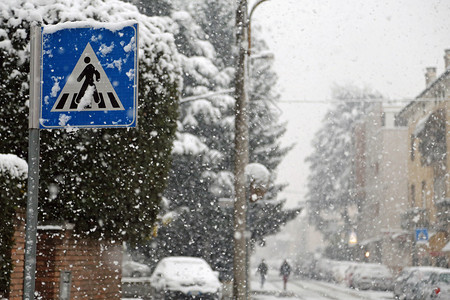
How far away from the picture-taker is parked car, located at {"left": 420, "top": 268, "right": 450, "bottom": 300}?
21.8m

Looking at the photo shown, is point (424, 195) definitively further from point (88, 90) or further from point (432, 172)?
point (88, 90)

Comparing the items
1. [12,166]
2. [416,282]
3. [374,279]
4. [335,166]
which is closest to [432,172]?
[374,279]

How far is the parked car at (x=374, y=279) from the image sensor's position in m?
33.7

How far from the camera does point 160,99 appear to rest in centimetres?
1035

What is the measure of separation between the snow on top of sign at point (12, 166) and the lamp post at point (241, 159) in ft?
25.0

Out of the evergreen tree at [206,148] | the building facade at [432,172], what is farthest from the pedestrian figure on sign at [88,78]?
the building facade at [432,172]

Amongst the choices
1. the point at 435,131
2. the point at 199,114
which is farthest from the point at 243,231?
the point at 435,131

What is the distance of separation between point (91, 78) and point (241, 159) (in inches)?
409

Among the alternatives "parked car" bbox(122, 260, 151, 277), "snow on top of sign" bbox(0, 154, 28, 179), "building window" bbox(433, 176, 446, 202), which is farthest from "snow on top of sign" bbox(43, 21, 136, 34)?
"building window" bbox(433, 176, 446, 202)

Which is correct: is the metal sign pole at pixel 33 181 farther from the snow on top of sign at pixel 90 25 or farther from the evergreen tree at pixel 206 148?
the evergreen tree at pixel 206 148

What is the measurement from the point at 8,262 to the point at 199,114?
20.4 metres

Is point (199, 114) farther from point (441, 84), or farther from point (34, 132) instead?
point (34, 132)

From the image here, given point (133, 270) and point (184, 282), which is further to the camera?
point (133, 270)

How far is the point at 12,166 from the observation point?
7.44 metres
